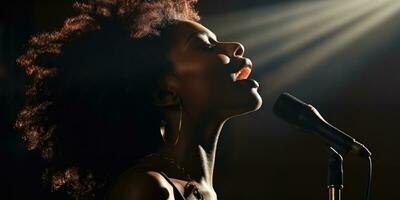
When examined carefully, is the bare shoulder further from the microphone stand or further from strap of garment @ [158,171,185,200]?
the microphone stand

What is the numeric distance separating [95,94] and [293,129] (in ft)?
4.42

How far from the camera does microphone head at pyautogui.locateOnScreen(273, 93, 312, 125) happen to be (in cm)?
139

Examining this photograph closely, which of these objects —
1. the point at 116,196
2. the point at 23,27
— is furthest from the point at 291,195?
the point at 116,196

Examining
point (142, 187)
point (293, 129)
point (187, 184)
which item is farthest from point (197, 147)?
point (293, 129)

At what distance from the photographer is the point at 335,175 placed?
1347 mm

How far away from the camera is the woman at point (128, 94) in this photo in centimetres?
147

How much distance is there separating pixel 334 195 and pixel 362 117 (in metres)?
1.52

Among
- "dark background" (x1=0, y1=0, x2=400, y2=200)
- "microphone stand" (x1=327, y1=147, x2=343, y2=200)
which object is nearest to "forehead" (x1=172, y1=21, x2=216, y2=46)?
"microphone stand" (x1=327, y1=147, x2=343, y2=200)

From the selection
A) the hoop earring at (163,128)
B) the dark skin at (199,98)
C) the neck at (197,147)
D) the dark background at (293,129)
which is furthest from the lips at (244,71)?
the dark background at (293,129)

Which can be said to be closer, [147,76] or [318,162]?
[147,76]

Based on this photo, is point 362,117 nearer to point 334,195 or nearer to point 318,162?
point 318,162

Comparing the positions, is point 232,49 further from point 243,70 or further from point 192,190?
point 192,190

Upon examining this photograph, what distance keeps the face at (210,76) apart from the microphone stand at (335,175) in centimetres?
21

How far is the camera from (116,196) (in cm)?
132
